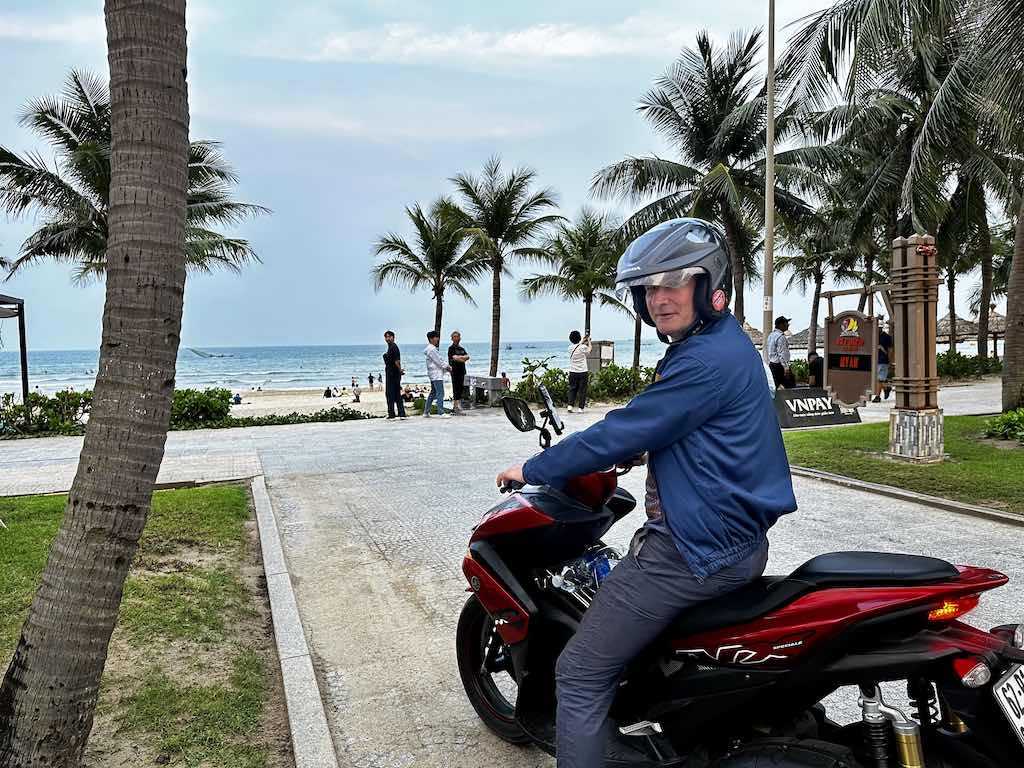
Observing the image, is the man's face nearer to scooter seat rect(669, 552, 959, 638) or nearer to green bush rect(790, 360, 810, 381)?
scooter seat rect(669, 552, 959, 638)

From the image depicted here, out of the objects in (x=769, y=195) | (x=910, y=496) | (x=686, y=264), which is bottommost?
(x=910, y=496)

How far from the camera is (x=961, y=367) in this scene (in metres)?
24.8

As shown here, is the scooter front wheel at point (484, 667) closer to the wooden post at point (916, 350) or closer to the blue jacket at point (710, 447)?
the blue jacket at point (710, 447)

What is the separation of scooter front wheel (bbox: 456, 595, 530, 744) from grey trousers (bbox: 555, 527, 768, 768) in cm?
85

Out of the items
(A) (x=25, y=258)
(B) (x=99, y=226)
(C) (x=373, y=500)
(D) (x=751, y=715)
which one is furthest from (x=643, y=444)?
(A) (x=25, y=258)

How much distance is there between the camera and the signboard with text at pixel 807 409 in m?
12.1

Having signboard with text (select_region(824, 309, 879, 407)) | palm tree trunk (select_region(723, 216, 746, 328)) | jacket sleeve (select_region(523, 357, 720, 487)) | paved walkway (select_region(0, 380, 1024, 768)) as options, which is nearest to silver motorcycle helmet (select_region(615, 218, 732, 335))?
jacket sleeve (select_region(523, 357, 720, 487))

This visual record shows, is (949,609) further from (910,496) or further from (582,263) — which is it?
(582,263)

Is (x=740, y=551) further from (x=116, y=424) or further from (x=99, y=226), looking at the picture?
(x=99, y=226)

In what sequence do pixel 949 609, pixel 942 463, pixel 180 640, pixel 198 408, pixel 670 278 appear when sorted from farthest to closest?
pixel 198 408 < pixel 942 463 < pixel 180 640 < pixel 670 278 < pixel 949 609

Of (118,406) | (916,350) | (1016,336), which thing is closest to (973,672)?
(118,406)

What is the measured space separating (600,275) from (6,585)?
2272 centimetres

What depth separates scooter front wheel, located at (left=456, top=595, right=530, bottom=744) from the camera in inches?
122

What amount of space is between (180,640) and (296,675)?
2.80ft
